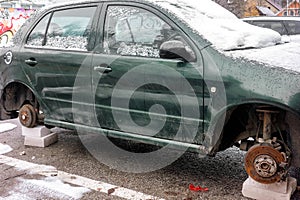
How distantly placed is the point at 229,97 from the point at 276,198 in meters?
1.00

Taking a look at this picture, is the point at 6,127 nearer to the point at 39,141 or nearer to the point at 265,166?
the point at 39,141

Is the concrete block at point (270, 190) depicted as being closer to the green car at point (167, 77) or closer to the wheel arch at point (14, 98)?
the green car at point (167, 77)

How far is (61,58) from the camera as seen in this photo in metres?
4.25

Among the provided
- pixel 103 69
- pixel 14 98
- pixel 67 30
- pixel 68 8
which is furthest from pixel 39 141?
pixel 68 8

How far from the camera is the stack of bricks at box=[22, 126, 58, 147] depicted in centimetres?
490

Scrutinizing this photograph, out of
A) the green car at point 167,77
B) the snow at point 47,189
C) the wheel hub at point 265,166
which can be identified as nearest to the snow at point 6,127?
the green car at point 167,77

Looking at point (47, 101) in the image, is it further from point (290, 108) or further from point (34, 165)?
point (290, 108)

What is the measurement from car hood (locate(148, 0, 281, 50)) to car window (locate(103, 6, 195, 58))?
173mm

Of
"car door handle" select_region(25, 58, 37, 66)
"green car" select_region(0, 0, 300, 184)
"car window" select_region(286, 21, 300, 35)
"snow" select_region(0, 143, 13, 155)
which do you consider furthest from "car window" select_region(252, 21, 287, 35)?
"snow" select_region(0, 143, 13, 155)

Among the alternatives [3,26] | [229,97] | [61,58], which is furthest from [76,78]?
[3,26]

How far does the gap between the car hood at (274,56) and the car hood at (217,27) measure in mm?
133

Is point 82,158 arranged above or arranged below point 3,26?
below

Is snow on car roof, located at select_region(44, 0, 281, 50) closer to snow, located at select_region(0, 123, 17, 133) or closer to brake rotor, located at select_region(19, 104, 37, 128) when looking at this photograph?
brake rotor, located at select_region(19, 104, 37, 128)

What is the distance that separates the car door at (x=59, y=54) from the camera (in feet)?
13.6
